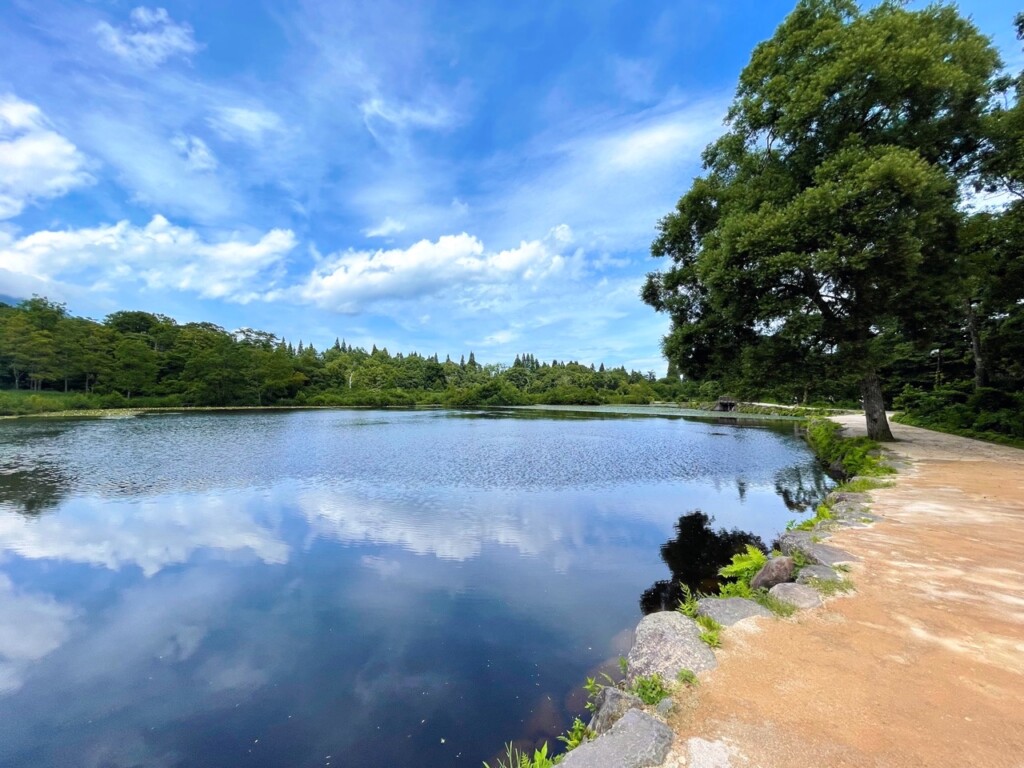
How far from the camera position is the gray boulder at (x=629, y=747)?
215 cm

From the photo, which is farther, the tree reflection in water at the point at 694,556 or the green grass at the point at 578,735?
the tree reflection in water at the point at 694,556

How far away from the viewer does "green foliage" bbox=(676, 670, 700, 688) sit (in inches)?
110

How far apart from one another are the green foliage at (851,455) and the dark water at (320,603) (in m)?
0.92

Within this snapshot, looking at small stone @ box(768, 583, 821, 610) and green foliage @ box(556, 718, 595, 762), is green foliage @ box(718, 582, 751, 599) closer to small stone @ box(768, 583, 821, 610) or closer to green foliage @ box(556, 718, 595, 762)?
small stone @ box(768, 583, 821, 610)

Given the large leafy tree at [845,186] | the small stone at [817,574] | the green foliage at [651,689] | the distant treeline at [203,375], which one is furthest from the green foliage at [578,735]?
the distant treeline at [203,375]

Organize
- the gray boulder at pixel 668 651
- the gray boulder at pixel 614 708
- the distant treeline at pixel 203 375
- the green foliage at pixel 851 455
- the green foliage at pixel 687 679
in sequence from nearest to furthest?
the gray boulder at pixel 614 708 → the green foliage at pixel 687 679 → the gray boulder at pixel 668 651 → the green foliage at pixel 851 455 → the distant treeline at pixel 203 375

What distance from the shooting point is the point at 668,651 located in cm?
317

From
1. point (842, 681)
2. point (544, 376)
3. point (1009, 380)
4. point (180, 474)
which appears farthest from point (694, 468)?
point (544, 376)

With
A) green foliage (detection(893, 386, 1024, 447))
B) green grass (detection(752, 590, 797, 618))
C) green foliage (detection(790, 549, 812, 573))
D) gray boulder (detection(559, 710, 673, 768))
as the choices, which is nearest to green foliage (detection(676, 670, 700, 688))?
gray boulder (detection(559, 710, 673, 768))

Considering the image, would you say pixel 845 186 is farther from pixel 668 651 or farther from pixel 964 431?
pixel 964 431

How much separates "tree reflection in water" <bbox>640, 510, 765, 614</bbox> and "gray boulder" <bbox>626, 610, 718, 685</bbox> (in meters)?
2.18

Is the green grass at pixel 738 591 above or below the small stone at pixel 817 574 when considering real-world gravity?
below

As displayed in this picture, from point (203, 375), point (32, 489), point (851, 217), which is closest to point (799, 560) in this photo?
point (851, 217)

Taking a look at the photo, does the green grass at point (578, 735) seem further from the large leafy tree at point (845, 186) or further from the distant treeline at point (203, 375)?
the distant treeline at point (203, 375)
